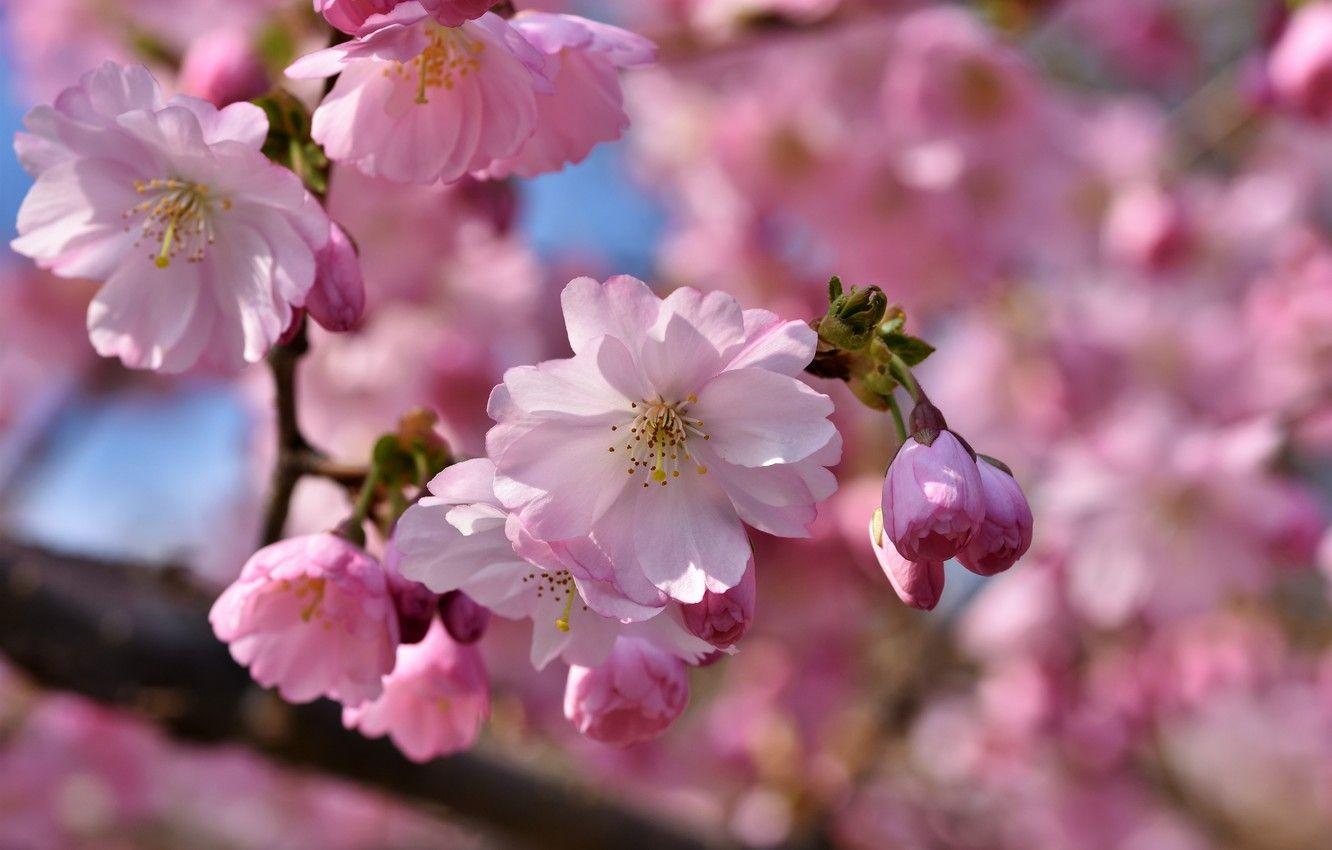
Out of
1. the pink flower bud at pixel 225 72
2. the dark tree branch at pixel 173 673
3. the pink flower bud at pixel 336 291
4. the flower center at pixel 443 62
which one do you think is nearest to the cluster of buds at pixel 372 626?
the pink flower bud at pixel 336 291

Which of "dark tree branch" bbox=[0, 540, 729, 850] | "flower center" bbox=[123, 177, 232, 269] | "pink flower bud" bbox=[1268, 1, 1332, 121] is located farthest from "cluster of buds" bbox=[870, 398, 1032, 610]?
"pink flower bud" bbox=[1268, 1, 1332, 121]

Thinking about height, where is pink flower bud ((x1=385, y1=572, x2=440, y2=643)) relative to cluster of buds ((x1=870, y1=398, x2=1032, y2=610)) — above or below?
below

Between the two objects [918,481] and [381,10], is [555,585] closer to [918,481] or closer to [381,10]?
[918,481]

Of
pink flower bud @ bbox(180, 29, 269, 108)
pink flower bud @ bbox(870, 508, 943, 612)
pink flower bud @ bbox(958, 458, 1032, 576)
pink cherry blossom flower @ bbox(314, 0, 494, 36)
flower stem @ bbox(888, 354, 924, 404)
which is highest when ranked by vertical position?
pink cherry blossom flower @ bbox(314, 0, 494, 36)

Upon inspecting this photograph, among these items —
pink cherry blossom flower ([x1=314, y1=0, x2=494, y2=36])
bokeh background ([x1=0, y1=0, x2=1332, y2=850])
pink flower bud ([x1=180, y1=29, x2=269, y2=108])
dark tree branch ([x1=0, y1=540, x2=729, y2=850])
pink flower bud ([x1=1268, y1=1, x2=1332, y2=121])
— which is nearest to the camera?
pink cherry blossom flower ([x1=314, y1=0, x2=494, y2=36])

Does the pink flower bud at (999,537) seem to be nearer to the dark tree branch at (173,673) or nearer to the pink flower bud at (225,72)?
the pink flower bud at (225,72)

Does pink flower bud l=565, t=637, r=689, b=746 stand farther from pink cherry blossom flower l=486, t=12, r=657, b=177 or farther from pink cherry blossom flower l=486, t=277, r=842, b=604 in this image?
pink cherry blossom flower l=486, t=12, r=657, b=177

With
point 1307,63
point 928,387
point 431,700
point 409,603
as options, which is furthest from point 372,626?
point 928,387

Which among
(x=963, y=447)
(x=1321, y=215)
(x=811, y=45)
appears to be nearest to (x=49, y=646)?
(x=963, y=447)
